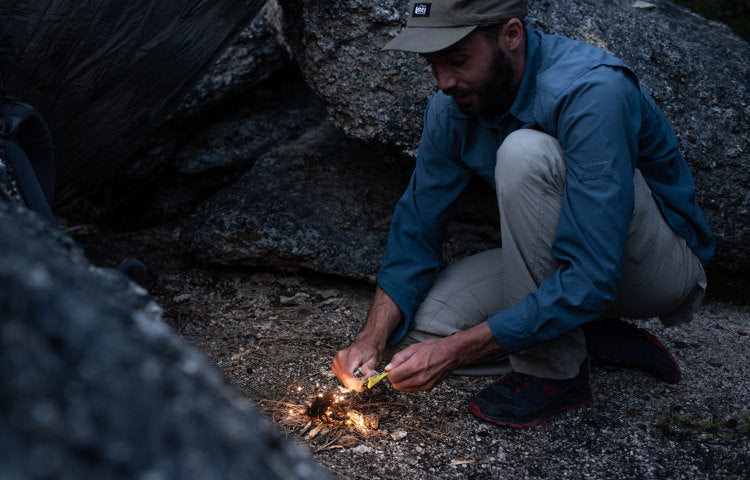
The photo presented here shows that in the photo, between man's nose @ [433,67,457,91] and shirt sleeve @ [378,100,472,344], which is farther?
shirt sleeve @ [378,100,472,344]

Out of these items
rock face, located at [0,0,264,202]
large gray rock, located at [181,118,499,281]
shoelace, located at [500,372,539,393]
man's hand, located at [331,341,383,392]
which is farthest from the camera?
large gray rock, located at [181,118,499,281]

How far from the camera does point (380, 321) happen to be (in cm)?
243

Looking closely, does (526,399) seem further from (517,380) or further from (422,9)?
(422,9)

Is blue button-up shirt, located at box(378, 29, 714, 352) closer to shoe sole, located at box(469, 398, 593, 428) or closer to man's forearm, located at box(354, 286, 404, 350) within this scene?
man's forearm, located at box(354, 286, 404, 350)

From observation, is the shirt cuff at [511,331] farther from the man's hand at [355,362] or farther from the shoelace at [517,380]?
the man's hand at [355,362]

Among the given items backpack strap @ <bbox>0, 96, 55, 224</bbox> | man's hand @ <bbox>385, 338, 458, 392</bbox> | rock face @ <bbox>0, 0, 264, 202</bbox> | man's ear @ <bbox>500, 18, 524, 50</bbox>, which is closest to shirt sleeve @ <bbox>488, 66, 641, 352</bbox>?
man's hand @ <bbox>385, 338, 458, 392</bbox>

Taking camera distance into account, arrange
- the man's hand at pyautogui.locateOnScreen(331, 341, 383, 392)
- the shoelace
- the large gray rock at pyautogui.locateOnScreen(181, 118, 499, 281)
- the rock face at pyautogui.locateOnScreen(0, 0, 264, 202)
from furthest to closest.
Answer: the large gray rock at pyautogui.locateOnScreen(181, 118, 499, 281), the rock face at pyautogui.locateOnScreen(0, 0, 264, 202), the shoelace, the man's hand at pyautogui.locateOnScreen(331, 341, 383, 392)

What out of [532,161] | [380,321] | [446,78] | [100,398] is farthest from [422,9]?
[100,398]

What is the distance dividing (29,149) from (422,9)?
1.61 metres

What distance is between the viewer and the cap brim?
2112 mm

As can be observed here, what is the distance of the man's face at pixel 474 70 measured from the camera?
7.18 ft

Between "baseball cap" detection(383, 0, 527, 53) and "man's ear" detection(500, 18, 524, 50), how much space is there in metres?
0.02

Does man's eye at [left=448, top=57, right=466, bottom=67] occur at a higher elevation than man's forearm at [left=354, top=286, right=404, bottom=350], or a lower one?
higher

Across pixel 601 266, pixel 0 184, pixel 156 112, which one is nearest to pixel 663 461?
pixel 601 266
